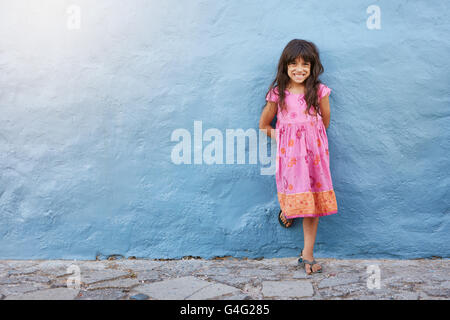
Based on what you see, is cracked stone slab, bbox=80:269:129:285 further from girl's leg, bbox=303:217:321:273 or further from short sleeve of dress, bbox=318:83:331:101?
short sleeve of dress, bbox=318:83:331:101

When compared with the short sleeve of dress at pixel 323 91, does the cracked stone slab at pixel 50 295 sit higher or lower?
lower

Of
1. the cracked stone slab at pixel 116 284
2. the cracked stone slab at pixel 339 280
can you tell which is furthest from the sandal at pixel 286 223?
the cracked stone slab at pixel 116 284

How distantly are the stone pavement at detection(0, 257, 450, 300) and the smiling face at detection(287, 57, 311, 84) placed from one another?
1260 mm

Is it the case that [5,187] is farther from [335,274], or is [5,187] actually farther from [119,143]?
[335,274]

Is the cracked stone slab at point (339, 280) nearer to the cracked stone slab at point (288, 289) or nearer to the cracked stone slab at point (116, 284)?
the cracked stone slab at point (288, 289)

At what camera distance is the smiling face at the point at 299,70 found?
2.71 metres

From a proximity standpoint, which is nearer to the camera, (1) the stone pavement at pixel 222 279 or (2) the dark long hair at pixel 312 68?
(1) the stone pavement at pixel 222 279

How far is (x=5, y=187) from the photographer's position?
3.04 meters

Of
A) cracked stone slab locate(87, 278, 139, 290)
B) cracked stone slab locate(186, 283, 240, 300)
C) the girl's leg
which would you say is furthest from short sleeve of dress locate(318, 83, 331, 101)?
cracked stone slab locate(87, 278, 139, 290)

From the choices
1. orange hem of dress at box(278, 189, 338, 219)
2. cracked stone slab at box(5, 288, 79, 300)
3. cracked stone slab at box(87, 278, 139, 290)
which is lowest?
cracked stone slab at box(5, 288, 79, 300)

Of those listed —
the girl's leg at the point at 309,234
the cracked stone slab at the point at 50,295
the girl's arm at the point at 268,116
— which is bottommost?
the cracked stone slab at the point at 50,295

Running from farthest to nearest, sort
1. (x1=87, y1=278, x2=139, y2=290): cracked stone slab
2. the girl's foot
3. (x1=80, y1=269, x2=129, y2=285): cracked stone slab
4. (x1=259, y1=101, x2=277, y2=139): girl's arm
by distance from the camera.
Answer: (x1=259, y1=101, x2=277, y2=139): girl's arm, the girl's foot, (x1=80, y1=269, x2=129, y2=285): cracked stone slab, (x1=87, y1=278, x2=139, y2=290): cracked stone slab

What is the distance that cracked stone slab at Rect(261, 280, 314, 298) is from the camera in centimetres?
221

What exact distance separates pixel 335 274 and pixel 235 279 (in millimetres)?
630
